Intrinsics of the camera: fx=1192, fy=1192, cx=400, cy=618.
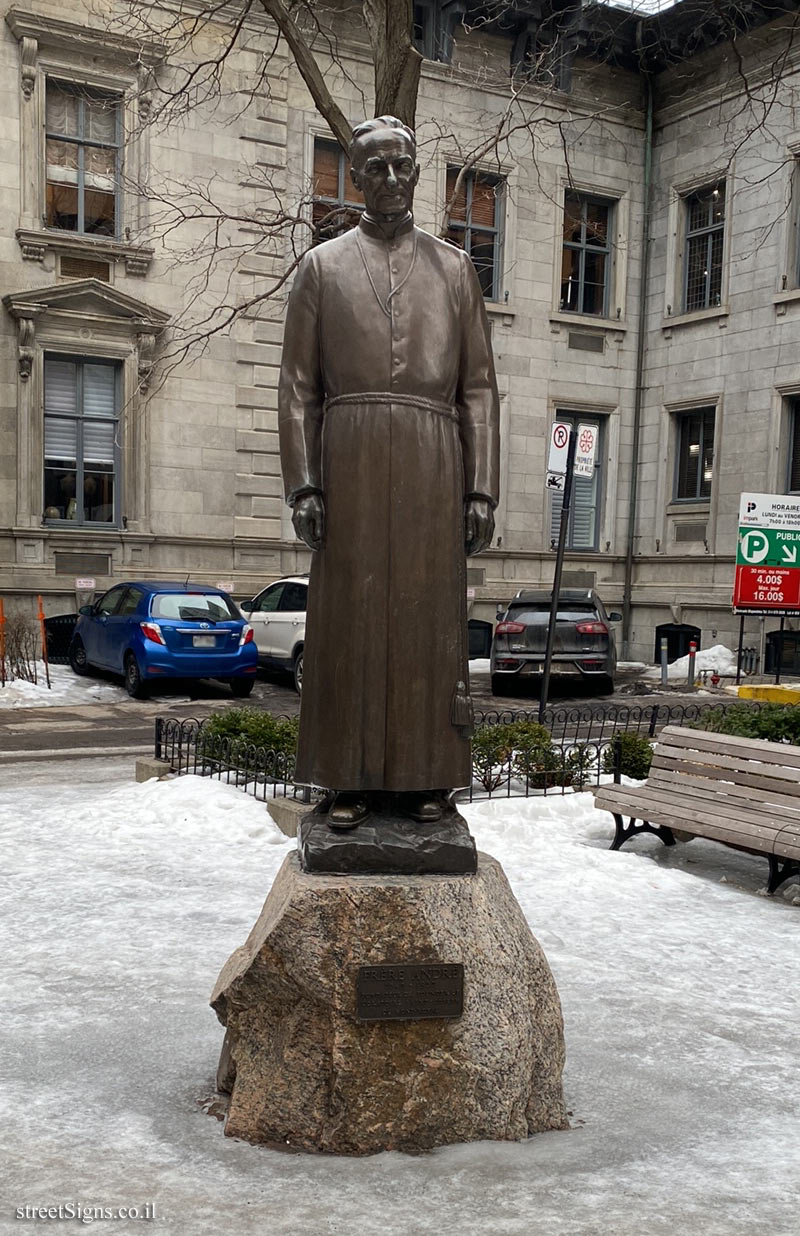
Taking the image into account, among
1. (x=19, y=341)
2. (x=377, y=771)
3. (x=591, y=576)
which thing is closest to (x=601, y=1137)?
(x=377, y=771)

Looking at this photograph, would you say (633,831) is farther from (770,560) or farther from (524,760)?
(770,560)

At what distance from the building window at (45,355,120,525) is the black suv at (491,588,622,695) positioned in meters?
7.66

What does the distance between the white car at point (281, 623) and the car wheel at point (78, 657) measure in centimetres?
274

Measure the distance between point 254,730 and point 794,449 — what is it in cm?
1648

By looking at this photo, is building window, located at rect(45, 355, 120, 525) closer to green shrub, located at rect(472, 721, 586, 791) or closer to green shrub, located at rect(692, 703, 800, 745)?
green shrub, located at rect(472, 721, 586, 791)

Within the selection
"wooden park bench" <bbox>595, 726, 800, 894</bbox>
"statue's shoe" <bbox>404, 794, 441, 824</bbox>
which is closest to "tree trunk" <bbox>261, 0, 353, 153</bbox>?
"wooden park bench" <bbox>595, 726, 800, 894</bbox>

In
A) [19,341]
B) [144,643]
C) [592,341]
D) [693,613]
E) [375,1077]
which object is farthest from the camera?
[592,341]

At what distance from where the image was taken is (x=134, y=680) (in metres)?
17.4

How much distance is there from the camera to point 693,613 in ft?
81.6

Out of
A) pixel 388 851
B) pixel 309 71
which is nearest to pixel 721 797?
pixel 388 851

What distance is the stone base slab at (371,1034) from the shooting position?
158 inches

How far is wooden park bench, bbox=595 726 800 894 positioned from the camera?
24.6ft

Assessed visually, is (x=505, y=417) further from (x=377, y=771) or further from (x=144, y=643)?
(x=377, y=771)

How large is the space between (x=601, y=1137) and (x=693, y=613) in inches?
845
